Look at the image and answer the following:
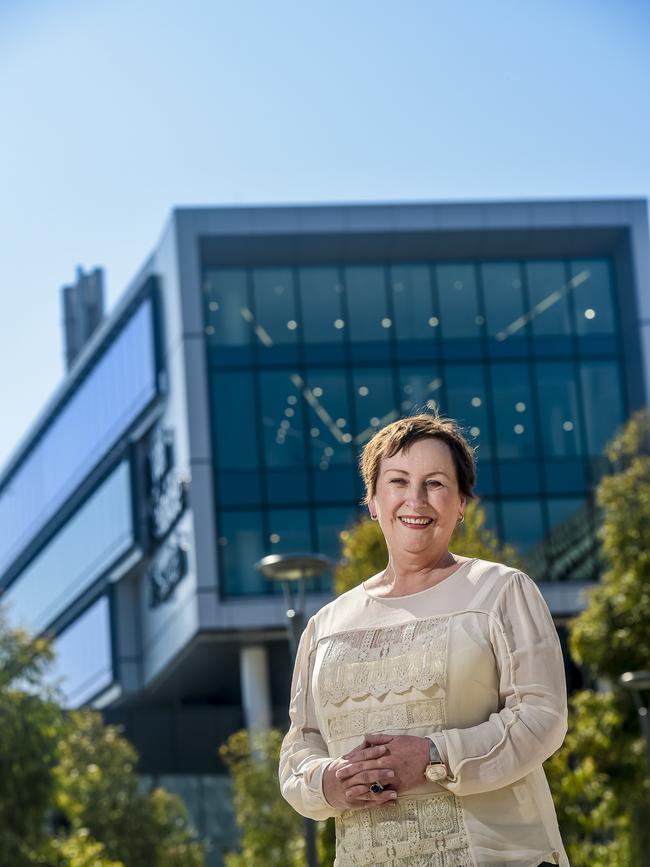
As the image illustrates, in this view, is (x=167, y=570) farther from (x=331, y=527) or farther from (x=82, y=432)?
(x=82, y=432)

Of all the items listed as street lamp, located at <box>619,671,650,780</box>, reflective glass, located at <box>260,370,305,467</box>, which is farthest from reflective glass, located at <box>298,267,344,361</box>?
street lamp, located at <box>619,671,650,780</box>

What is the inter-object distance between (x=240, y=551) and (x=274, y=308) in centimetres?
677

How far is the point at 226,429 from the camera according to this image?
158 feet

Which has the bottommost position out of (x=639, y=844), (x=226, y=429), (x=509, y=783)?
(x=509, y=783)

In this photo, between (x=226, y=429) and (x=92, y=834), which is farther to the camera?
(x=226, y=429)

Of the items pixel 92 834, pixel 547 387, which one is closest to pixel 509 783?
pixel 92 834

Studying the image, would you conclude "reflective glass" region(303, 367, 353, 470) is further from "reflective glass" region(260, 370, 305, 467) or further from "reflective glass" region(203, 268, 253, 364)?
"reflective glass" region(203, 268, 253, 364)

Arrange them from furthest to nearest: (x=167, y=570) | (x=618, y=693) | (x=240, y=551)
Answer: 1. (x=167, y=570)
2. (x=240, y=551)
3. (x=618, y=693)

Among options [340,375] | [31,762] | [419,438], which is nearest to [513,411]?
[340,375]

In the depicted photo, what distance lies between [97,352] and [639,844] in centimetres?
3782

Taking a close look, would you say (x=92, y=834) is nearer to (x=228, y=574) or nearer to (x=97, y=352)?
(x=228, y=574)

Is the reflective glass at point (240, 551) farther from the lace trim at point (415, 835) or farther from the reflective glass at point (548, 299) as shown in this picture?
the lace trim at point (415, 835)

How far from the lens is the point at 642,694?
76.1ft

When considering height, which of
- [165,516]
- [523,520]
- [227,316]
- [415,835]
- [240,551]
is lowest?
[415,835]
